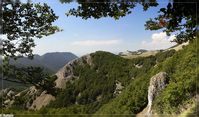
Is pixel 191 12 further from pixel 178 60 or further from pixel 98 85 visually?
pixel 178 60

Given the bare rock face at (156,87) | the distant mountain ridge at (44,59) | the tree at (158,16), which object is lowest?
the bare rock face at (156,87)

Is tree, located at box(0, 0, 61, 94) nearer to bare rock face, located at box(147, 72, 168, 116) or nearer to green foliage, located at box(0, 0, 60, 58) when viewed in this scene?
green foliage, located at box(0, 0, 60, 58)

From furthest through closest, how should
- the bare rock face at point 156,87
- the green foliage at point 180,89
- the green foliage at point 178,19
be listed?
1. the bare rock face at point 156,87
2. the green foliage at point 180,89
3. the green foliage at point 178,19

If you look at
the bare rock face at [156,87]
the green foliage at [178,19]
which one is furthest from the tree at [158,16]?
the bare rock face at [156,87]

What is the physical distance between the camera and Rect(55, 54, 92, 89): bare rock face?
1018 cm

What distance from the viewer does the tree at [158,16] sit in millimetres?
8500

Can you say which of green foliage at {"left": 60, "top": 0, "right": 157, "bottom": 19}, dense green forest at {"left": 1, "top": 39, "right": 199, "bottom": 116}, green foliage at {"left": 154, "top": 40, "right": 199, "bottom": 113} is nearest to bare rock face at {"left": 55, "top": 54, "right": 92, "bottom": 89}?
dense green forest at {"left": 1, "top": 39, "right": 199, "bottom": 116}

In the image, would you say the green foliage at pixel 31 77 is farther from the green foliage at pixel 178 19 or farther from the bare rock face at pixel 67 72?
the green foliage at pixel 178 19

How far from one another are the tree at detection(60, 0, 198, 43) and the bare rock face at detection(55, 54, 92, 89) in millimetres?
1674

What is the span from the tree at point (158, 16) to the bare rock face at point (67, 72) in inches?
65.9

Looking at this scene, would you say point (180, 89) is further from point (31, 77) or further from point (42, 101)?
point (31, 77)

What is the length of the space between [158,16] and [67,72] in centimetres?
311

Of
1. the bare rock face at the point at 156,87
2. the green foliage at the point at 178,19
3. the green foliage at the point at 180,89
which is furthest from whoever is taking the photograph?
the bare rock face at the point at 156,87

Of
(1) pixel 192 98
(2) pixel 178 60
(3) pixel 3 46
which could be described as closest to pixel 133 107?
(1) pixel 192 98
